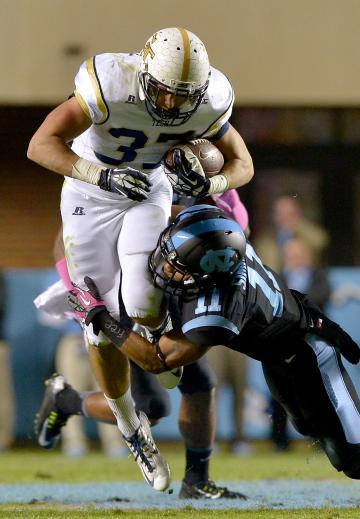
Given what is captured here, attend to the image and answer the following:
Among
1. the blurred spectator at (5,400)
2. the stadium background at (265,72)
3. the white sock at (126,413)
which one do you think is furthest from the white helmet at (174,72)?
the stadium background at (265,72)

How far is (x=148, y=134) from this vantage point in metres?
5.25

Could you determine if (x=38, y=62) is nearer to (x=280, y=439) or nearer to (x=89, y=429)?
(x=89, y=429)

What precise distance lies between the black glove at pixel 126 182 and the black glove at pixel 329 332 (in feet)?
2.64

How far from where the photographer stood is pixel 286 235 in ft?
29.0

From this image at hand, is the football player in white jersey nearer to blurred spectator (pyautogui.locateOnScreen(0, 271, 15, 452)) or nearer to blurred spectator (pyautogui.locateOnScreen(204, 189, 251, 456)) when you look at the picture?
blurred spectator (pyautogui.locateOnScreen(204, 189, 251, 456))

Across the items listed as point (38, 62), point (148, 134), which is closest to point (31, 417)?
point (38, 62)

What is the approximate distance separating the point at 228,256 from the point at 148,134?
2.80 feet

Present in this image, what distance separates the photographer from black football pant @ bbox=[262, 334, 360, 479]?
16.5 feet

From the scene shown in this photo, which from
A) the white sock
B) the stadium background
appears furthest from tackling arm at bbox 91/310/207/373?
→ the stadium background

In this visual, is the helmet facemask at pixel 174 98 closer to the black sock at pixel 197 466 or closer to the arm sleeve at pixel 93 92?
the arm sleeve at pixel 93 92

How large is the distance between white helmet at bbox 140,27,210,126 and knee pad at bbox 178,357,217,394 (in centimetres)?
131

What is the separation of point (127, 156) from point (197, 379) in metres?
1.16

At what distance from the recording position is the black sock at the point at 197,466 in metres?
5.76

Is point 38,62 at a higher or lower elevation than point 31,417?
higher
